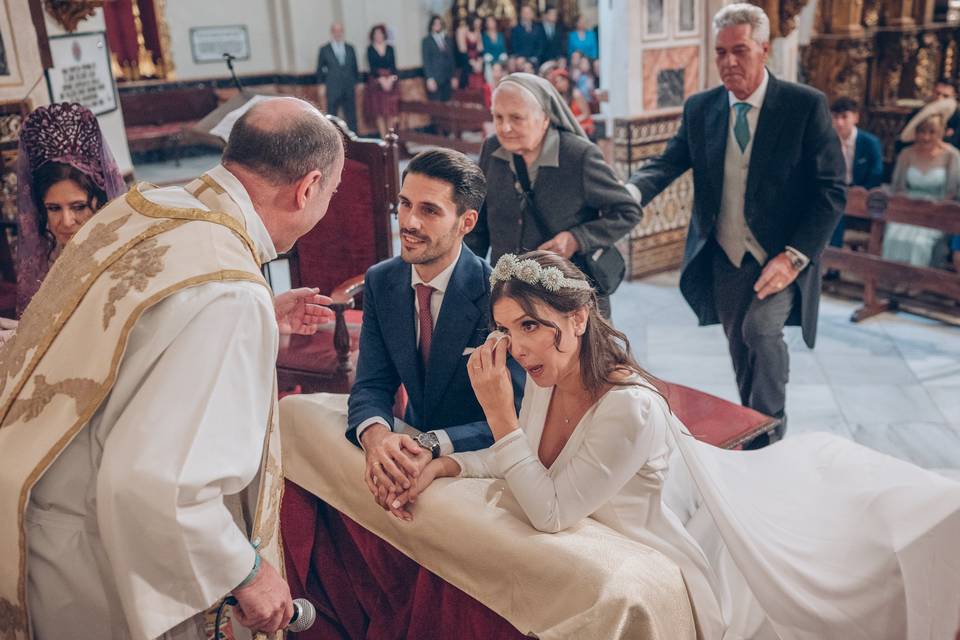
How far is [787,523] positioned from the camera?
7.87ft

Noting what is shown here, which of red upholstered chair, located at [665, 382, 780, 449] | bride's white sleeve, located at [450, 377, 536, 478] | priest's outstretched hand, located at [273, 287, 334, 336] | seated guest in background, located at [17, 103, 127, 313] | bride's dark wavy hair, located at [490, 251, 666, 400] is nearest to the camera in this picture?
bride's dark wavy hair, located at [490, 251, 666, 400]

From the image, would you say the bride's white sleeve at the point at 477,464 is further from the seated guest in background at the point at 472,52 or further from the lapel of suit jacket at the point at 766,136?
the seated guest in background at the point at 472,52

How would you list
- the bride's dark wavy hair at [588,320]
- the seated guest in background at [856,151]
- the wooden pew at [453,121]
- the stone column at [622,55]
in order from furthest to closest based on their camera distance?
the wooden pew at [453,121]
the seated guest in background at [856,151]
the stone column at [622,55]
the bride's dark wavy hair at [588,320]

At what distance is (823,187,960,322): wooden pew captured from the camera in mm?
5605

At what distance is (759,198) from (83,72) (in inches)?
149

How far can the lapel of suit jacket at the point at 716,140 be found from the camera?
3.77m

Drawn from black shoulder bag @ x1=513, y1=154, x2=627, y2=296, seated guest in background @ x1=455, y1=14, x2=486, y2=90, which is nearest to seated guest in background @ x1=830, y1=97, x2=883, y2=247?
black shoulder bag @ x1=513, y1=154, x2=627, y2=296

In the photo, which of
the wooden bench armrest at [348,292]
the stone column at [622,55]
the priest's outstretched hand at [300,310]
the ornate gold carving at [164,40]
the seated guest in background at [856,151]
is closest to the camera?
the priest's outstretched hand at [300,310]

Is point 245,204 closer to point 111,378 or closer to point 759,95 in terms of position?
point 111,378

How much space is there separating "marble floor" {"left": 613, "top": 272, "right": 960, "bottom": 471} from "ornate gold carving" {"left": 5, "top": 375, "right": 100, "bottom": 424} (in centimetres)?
335

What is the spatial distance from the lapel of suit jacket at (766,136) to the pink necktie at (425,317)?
1.65m

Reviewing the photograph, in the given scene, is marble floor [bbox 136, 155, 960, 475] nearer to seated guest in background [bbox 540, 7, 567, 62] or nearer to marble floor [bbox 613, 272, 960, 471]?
marble floor [bbox 613, 272, 960, 471]

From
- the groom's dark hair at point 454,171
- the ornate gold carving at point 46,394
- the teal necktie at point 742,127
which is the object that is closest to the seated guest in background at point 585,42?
the teal necktie at point 742,127

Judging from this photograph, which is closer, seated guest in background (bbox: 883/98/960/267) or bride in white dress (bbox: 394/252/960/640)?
bride in white dress (bbox: 394/252/960/640)
